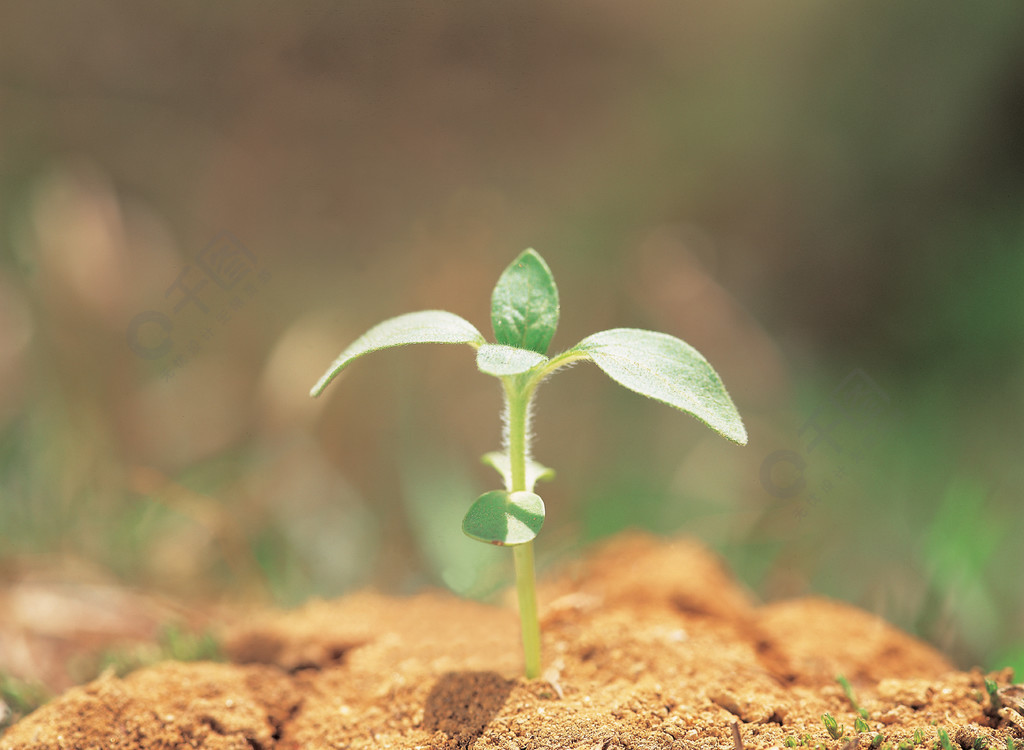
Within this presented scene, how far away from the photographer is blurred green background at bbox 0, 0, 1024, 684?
1.50 metres

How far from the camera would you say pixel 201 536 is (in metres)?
1.51

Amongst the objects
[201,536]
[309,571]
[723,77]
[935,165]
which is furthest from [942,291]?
[201,536]

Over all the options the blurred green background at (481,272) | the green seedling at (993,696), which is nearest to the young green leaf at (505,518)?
the green seedling at (993,696)

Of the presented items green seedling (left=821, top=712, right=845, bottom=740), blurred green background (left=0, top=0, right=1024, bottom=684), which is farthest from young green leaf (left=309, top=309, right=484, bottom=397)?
blurred green background (left=0, top=0, right=1024, bottom=684)

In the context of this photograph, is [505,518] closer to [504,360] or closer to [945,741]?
[504,360]

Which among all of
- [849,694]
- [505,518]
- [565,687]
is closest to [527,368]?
[505,518]

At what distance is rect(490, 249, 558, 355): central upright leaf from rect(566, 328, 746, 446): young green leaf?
0.05m

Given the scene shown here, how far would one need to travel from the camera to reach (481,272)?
2084mm

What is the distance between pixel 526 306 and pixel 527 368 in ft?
0.47

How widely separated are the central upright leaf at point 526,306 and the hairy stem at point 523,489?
0.04 m

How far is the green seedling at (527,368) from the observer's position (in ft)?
2.05

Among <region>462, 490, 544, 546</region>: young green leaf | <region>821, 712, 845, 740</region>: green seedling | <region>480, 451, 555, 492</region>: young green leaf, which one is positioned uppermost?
<region>480, 451, 555, 492</region>: young green leaf

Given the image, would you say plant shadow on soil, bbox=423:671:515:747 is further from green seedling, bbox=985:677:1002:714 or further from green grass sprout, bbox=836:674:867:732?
green seedling, bbox=985:677:1002:714

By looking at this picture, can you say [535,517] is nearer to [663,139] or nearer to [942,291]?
[942,291]
